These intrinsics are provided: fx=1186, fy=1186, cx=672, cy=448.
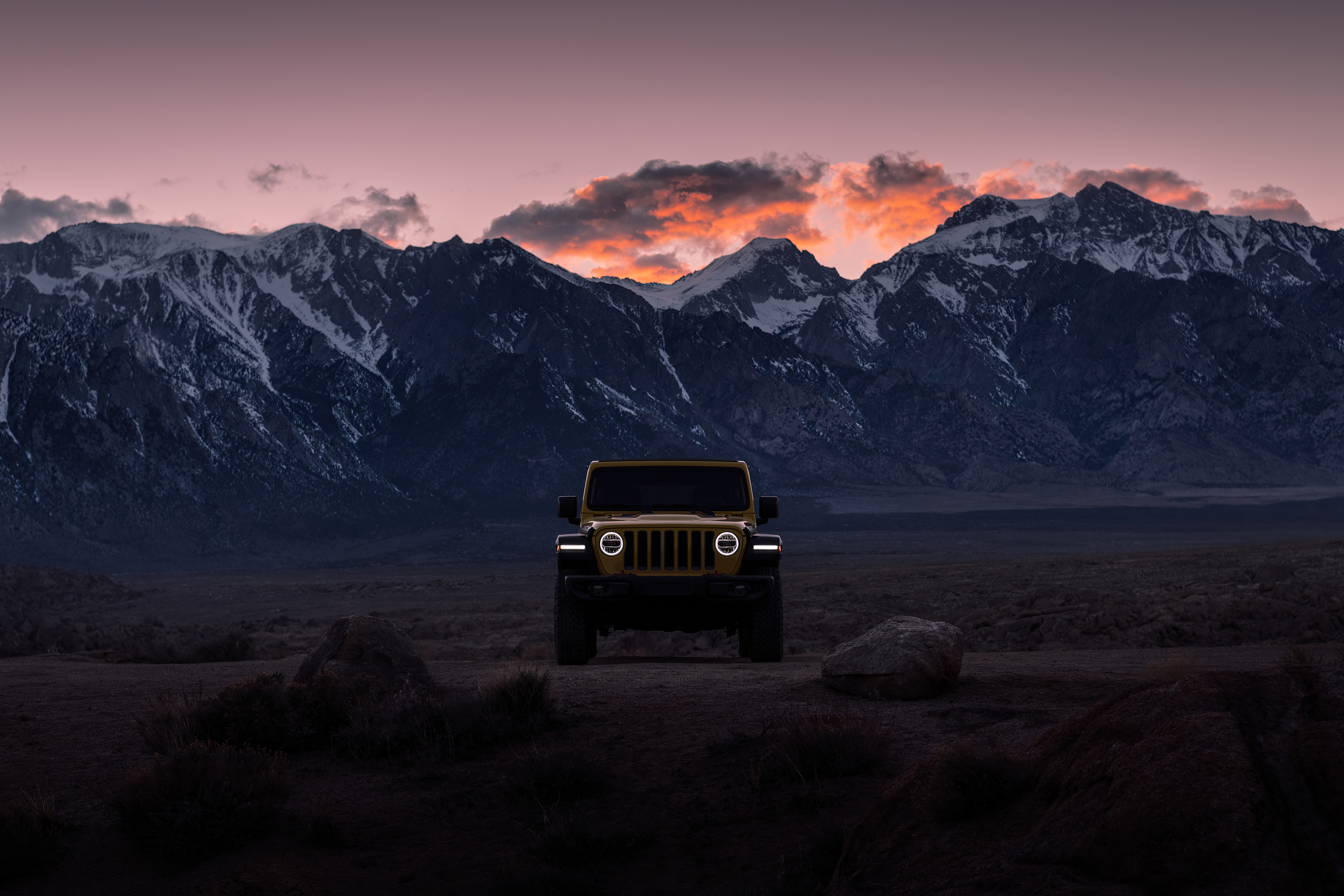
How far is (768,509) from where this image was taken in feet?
48.4

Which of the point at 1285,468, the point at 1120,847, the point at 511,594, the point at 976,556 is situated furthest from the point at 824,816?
the point at 1285,468

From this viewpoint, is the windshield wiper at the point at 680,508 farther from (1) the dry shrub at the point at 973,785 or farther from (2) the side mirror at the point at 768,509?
(1) the dry shrub at the point at 973,785

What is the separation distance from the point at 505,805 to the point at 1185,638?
636 inches

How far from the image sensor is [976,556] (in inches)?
3332

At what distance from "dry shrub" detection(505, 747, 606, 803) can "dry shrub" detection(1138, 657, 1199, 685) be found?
4606mm

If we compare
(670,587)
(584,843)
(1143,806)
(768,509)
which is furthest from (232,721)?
(1143,806)

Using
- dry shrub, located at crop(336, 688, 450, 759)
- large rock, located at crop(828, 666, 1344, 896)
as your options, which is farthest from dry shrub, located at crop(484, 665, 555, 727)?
large rock, located at crop(828, 666, 1344, 896)

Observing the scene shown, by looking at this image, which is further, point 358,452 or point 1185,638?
point 358,452

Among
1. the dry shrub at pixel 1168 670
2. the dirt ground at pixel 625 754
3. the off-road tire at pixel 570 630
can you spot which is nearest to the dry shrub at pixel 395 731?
the dirt ground at pixel 625 754

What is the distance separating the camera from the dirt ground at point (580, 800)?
788 centimetres

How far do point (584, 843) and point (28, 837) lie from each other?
3.83m

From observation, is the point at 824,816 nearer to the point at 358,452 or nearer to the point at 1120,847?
the point at 1120,847

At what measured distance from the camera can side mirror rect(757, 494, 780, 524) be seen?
14414 mm

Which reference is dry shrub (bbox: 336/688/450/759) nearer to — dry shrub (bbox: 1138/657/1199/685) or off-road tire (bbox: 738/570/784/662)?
off-road tire (bbox: 738/570/784/662)
